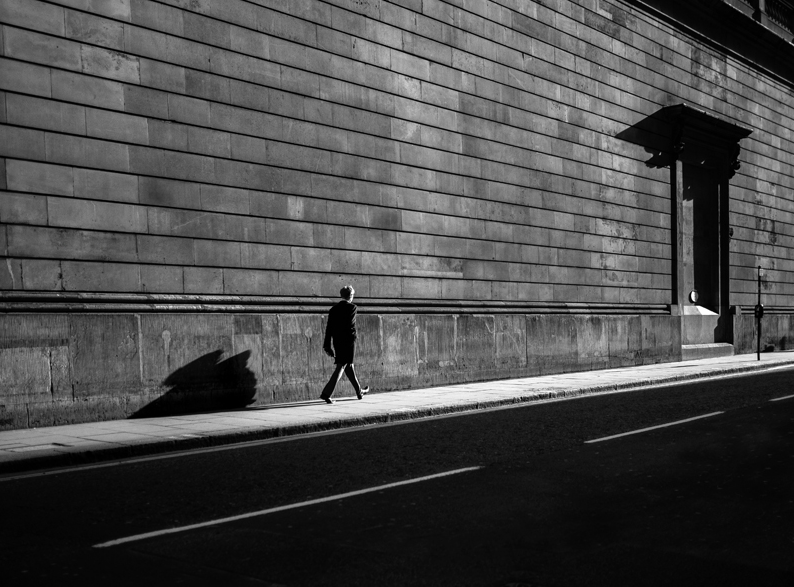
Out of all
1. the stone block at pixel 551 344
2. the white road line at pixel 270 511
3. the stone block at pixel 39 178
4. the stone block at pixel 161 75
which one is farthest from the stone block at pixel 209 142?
the stone block at pixel 551 344

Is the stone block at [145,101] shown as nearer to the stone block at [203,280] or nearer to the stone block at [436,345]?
the stone block at [203,280]

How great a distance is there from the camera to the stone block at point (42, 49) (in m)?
11.7

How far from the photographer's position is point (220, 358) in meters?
13.7

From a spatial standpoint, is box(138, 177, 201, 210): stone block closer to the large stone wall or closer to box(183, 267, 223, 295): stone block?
the large stone wall

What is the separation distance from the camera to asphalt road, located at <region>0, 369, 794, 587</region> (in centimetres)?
495

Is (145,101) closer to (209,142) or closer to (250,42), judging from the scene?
(209,142)

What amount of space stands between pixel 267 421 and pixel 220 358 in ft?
7.38

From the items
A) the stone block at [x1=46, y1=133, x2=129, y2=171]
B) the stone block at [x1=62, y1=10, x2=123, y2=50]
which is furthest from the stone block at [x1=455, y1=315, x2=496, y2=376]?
the stone block at [x1=62, y1=10, x2=123, y2=50]

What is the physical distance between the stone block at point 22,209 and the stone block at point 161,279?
170cm

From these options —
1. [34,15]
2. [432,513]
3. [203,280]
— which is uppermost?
[34,15]

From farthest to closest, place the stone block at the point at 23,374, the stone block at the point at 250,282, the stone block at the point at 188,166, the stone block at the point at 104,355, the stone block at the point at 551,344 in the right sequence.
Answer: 1. the stone block at the point at 551,344
2. the stone block at the point at 250,282
3. the stone block at the point at 188,166
4. the stone block at the point at 104,355
5. the stone block at the point at 23,374

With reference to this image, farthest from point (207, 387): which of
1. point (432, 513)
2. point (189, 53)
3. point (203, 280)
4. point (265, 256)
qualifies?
point (432, 513)

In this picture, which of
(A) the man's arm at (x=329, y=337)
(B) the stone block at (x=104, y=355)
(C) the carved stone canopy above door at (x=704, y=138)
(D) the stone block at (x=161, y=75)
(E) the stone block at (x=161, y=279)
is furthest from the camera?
(C) the carved stone canopy above door at (x=704, y=138)

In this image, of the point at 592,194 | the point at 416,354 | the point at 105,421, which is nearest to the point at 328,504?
the point at 105,421
